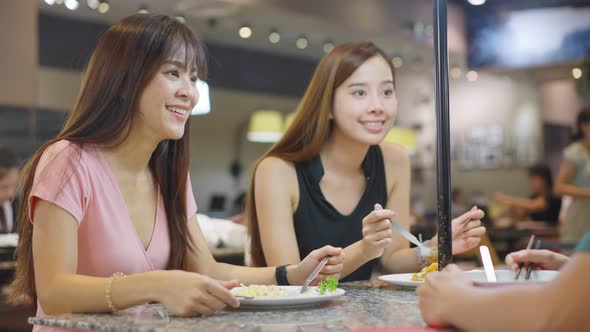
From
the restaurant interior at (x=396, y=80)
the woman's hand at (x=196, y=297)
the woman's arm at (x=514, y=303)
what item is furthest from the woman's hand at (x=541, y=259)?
the restaurant interior at (x=396, y=80)

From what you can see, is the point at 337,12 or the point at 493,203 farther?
the point at 493,203

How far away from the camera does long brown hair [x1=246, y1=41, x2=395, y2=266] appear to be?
2.55 metres

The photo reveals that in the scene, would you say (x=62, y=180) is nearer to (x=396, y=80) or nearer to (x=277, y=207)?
(x=277, y=207)

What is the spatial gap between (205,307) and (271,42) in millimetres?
8778

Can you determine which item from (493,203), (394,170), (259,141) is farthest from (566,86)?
(394,170)

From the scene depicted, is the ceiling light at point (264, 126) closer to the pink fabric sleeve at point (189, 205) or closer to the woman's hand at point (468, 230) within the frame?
the pink fabric sleeve at point (189, 205)

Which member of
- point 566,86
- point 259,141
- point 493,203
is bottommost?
point 493,203

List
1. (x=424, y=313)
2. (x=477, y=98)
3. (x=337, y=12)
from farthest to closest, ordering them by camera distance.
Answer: (x=477, y=98), (x=337, y=12), (x=424, y=313)

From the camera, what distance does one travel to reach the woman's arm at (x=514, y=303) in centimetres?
103

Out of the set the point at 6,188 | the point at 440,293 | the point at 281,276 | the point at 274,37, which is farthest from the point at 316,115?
the point at 274,37

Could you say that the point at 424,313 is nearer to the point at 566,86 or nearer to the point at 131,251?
the point at 131,251

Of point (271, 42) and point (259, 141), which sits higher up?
point (271, 42)

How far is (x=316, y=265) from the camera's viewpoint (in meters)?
1.87

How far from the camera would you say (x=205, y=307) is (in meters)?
1.42
